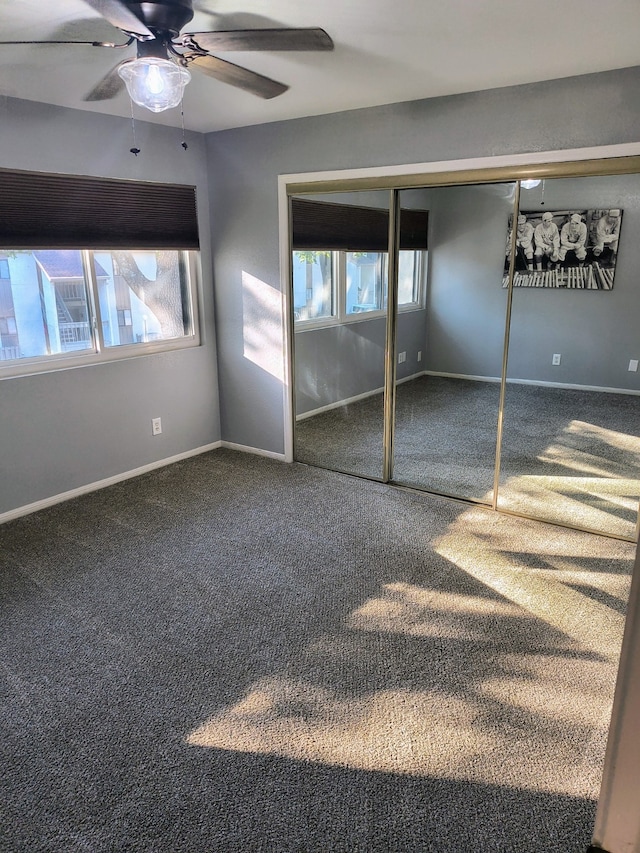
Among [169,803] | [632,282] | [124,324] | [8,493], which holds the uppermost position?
[632,282]

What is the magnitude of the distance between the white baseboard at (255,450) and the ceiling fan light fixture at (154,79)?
2826 mm

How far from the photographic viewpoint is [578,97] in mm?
2914

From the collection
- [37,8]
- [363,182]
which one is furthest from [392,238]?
[37,8]

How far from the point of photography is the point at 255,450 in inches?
186

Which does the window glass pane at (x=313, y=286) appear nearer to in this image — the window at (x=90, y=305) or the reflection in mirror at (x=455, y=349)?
the reflection in mirror at (x=455, y=349)

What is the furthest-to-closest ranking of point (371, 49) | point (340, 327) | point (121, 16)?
1. point (340, 327)
2. point (371, 49)
3. point (121, 16)

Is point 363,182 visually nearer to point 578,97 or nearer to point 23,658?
point 578,97

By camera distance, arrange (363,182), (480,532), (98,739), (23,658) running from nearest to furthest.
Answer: (98,739) → (23,658) → (480,532) → (363,182)

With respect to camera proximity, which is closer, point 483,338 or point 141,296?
point 483,338

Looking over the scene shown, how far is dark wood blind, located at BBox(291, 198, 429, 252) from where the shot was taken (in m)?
3.68

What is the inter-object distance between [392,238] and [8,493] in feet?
9.32

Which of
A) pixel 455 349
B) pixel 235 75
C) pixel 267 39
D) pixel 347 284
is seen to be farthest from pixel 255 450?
pixel 267 39

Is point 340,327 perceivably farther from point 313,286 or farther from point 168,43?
point 168,43

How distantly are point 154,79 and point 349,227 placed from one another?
6.52 feet
